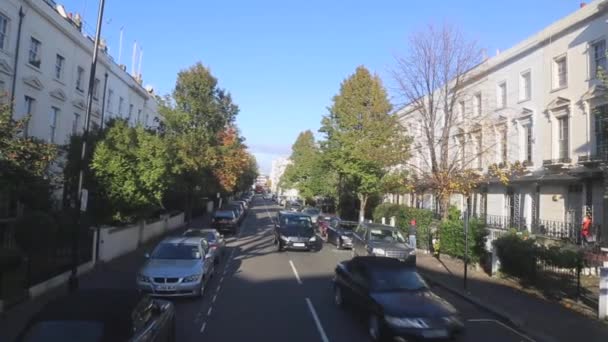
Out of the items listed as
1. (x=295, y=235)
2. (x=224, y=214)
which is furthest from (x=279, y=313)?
(x=224, y=214)

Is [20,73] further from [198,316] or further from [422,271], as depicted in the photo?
[422,271]

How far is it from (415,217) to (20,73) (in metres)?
Answer: 20.8

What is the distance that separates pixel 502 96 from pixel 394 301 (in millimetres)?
24046

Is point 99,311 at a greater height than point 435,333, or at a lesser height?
greater

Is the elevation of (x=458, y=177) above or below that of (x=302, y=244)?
above

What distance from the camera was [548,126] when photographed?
990 inches

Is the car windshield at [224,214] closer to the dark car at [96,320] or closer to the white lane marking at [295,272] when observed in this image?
the white lane marking at [295,272]

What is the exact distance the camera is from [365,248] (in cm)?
1931

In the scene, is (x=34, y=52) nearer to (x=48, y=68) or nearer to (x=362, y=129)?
(x=48, y=68)

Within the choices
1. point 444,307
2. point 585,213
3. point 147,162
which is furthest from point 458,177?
point 444,307

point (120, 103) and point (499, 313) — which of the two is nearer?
point (499, 313)

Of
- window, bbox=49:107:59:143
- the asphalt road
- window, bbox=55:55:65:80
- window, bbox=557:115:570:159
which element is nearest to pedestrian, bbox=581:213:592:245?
window, bbox=557:115:570:159

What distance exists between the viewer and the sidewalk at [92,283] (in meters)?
9.41

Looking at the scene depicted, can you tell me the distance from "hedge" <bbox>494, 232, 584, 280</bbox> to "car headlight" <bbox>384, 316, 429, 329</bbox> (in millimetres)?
6133
